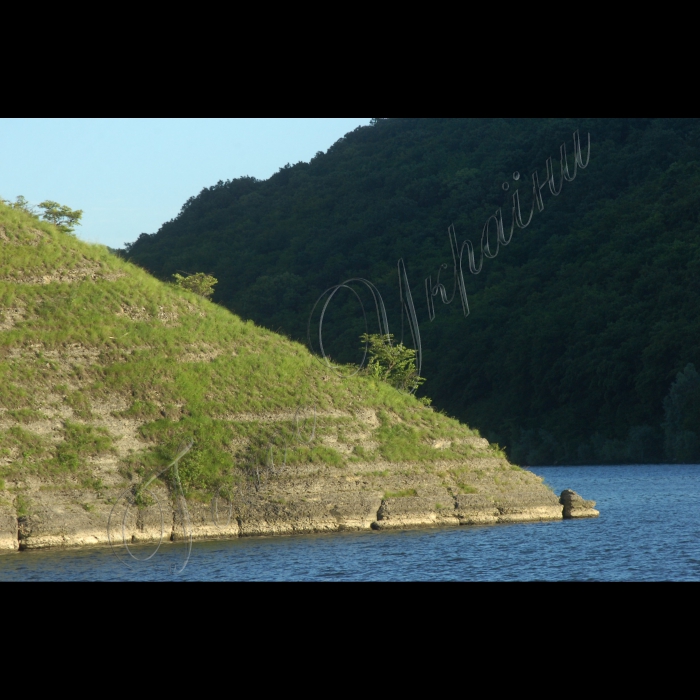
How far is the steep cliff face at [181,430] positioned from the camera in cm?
4934

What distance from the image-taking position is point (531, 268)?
136 metres

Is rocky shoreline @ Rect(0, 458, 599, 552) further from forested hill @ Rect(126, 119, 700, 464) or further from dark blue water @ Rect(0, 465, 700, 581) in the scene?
forested hill @ Rect(126, 119, 700, 464)

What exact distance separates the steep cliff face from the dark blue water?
1.75 metres

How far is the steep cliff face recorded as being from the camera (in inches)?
1943

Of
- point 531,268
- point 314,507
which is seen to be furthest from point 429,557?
point 531,268

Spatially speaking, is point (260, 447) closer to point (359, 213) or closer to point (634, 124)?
point (359, 213)

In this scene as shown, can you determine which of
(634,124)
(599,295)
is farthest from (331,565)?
(634,124)

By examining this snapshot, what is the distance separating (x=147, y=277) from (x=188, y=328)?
518 centimetres

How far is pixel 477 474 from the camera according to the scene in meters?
58.9

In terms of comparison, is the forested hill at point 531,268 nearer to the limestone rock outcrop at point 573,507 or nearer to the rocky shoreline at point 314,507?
the limestone rock outcrop at point 573,507

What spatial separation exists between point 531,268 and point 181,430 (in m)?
90.0

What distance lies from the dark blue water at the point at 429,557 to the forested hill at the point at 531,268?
6729cm

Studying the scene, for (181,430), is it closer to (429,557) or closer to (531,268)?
(429,557)

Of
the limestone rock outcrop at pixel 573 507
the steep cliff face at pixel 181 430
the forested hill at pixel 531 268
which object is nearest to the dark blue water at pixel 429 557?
the limestone rock outcrop at pixel 573 507
